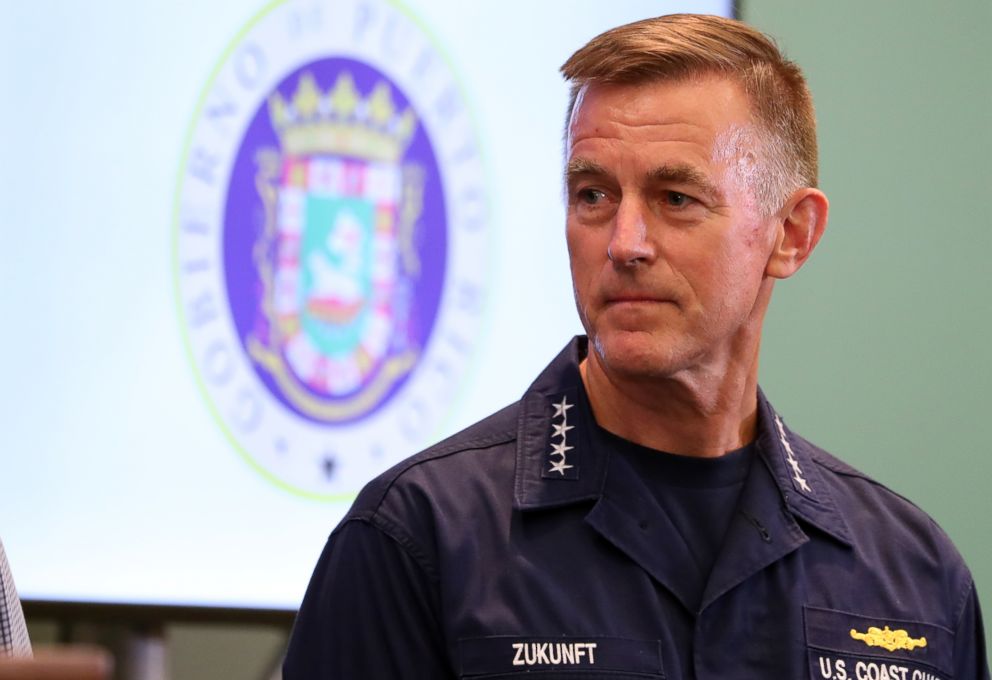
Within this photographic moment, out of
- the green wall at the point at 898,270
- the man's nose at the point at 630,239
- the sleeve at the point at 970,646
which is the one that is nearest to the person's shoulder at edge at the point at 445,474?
the man's nose at the point at 630,239

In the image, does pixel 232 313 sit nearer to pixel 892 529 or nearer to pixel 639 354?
pixel 639 354

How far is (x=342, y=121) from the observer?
2.26 m

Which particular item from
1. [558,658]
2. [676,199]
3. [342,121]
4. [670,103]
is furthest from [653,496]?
[342,121]

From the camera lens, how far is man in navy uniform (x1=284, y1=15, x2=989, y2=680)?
53.9 inches

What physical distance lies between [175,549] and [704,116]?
1.09 m

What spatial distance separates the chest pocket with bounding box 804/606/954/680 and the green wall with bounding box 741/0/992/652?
3.91ft

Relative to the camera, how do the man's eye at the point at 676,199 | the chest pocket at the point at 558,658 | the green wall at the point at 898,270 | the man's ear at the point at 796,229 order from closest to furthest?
the chest pocket at the point at 558,658 < the man's eye at the point at 676,199 < the man's ear at the point at 796,229 < the green wall at the point at 898,270

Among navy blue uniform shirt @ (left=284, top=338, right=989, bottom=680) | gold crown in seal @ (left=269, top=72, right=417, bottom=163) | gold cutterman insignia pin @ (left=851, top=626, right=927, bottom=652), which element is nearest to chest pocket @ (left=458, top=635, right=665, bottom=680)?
navy blue uniform shirt @ (left=284, top=338, right=989, bottom=680)

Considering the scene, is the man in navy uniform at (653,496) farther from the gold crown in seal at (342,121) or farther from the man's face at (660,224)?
the gold crown in seal at (342,121)

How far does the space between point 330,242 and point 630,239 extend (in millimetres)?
942

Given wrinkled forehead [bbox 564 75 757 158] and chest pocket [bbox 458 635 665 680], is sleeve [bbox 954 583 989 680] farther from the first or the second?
wrinkled forehead [bbox 564 75 757 158]

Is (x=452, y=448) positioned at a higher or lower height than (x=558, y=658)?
higher

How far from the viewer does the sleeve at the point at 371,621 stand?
1.36m

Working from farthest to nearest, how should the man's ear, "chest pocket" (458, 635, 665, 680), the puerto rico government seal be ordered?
the puerto rico government seal → the man's ear → "chest pocket" (458, 635, 665, 680)
